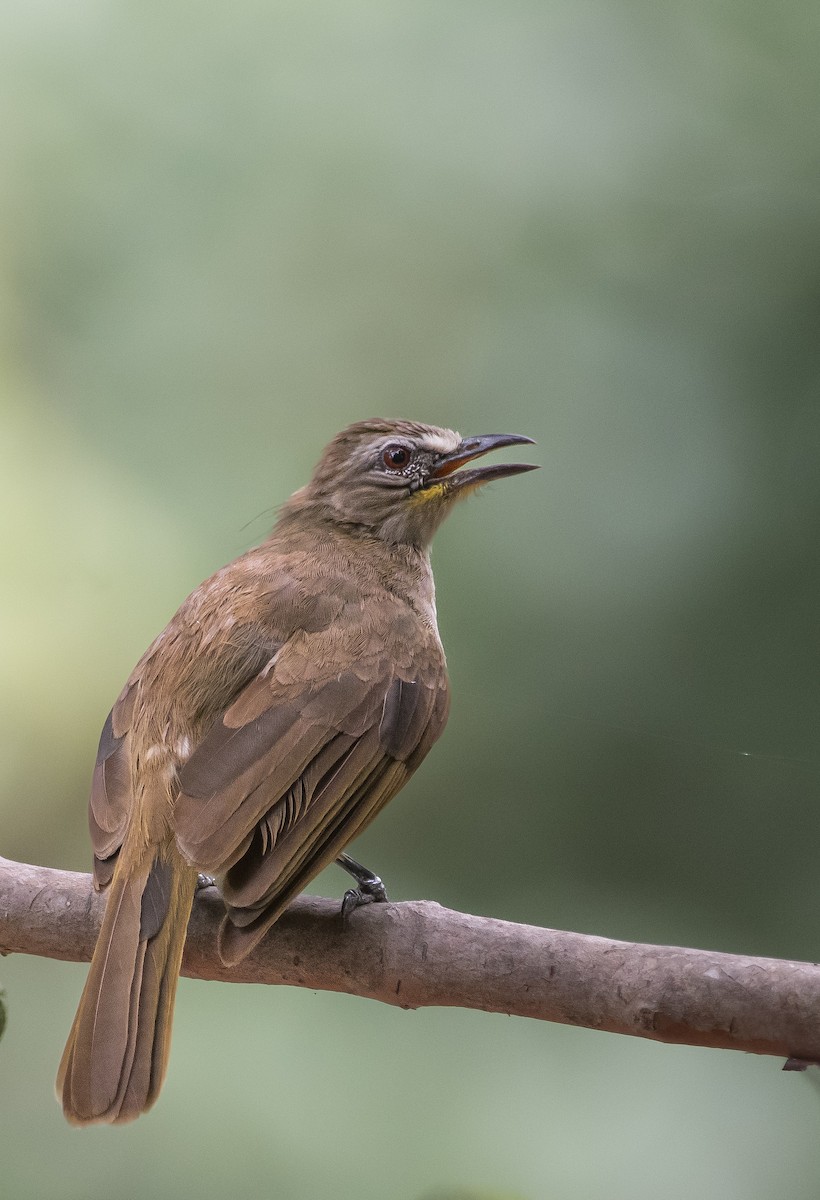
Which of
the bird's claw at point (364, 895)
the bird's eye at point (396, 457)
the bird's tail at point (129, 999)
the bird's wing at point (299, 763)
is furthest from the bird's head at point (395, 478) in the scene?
the bird's tail at point (129, 999)

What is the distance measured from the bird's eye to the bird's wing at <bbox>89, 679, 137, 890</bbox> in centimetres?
63

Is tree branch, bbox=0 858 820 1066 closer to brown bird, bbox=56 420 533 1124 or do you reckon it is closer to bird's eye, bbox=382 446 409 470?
brown bird, bbox=56 420 533 1124

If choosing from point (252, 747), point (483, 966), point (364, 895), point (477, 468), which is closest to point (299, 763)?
point (252, 747)

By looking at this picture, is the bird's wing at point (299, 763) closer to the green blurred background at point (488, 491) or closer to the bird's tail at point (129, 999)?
the bird's tail at point (129, 999)

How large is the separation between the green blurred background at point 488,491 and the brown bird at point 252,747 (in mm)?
167

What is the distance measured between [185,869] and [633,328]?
1225 millimetres

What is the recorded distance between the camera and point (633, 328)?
2107mm

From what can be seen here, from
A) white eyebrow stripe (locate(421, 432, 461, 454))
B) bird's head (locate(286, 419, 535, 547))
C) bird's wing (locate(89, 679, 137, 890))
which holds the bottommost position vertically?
bird's wing (locate(89, 679, 137, 890))

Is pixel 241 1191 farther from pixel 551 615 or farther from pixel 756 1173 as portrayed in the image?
pixel 551 615

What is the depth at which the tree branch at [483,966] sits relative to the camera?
124cm

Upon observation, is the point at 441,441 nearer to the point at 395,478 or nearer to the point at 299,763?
the point at 395,478

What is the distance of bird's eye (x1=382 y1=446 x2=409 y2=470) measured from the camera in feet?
7.05

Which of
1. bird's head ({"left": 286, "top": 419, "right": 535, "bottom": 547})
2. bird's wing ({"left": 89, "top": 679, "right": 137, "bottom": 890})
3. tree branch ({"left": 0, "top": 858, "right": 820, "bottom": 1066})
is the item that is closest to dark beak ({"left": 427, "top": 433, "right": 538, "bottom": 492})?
bird's head ({"left": 286, "top": 419, "right": 535, "bottom": 547})

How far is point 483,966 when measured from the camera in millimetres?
1446
